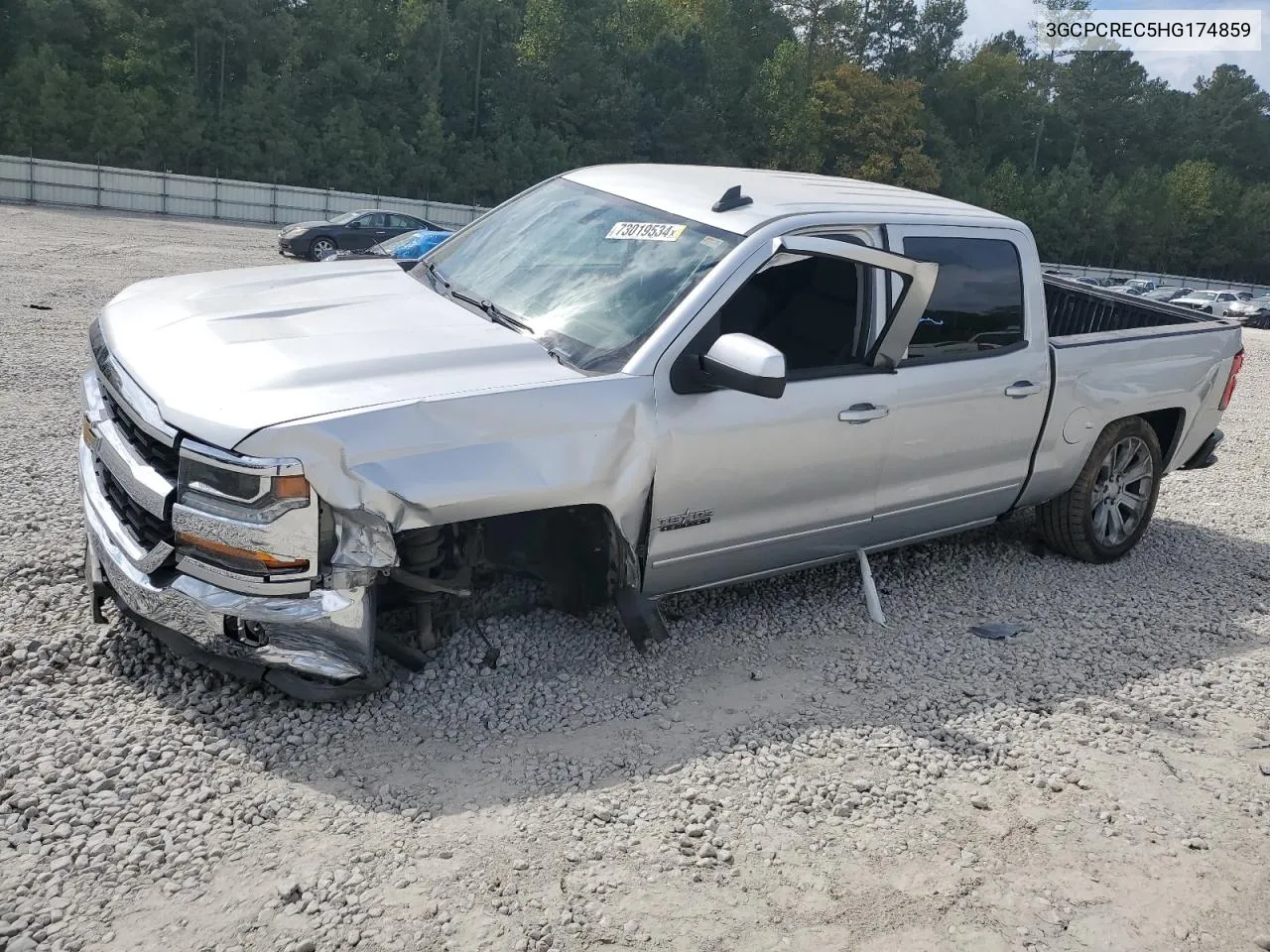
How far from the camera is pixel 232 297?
443 centimetres

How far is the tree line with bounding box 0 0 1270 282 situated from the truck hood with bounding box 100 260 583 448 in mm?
54036

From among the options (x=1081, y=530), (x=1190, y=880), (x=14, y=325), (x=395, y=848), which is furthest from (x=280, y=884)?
(x=14, y=325)

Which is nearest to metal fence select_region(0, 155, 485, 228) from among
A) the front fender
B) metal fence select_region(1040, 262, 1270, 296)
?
the front fender

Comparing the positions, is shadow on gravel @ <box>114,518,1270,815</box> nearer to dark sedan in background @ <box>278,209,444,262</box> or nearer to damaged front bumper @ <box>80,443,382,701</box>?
damaged front bumper @ <box>80,443,382,701</box>

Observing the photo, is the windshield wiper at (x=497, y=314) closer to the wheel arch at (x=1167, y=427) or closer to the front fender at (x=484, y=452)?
the front fender at (x=484, y=452)

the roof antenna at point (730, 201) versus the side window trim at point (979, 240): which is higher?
the roof antenna at point (730, 201)

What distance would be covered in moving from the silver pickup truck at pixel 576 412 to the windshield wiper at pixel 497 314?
2cm

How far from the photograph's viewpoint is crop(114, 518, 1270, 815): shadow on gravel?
11.8 ft

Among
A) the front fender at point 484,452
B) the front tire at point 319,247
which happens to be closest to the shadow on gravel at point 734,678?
the front fender at point 484,452

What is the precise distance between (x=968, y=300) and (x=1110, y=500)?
1.86 metres

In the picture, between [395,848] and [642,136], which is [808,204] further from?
[642,136]

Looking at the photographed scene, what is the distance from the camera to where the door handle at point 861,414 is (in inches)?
177

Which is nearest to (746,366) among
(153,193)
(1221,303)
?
(153,193)

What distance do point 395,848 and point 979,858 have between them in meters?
1.79
